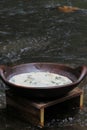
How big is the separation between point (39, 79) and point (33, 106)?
43 centimetres

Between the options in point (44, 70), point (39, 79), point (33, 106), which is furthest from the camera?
point (44, 70)

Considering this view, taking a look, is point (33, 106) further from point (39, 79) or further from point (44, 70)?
point (44, 70)

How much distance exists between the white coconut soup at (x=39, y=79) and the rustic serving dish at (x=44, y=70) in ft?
0.22

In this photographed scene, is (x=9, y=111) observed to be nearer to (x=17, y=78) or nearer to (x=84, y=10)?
(x=17, y=78)

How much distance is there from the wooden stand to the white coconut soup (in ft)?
0.50

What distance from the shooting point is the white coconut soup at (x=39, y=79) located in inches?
165

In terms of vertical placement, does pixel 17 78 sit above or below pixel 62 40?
above

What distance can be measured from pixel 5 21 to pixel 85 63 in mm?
2999

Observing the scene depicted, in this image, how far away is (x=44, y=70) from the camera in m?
4.54

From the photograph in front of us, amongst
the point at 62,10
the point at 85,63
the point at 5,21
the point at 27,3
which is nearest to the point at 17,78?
the point at 85,63

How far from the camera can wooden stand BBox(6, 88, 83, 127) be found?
156 inches

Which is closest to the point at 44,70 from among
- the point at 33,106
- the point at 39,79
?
the point at 39,79

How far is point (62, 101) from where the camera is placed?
4121 mm

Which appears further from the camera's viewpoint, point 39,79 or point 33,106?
point 39,79
